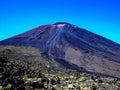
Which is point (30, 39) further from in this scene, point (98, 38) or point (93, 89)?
point (93, 89)

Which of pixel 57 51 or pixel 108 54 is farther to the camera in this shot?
pixel 108 54

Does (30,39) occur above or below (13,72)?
above

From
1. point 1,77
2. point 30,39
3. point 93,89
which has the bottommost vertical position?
point 93,89

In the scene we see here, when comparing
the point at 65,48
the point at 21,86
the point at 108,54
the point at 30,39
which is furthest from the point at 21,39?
the point at 21,86

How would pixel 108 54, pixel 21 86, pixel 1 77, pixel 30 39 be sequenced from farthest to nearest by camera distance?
pixel 30 39 → pixel 108 54 → pixel 1 77 → pixel 21 86

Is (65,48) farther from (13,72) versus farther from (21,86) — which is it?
(21,86)

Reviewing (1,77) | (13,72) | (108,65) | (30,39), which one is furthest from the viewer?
(30,39)

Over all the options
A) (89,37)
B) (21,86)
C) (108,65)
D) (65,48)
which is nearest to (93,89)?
(21,86)
